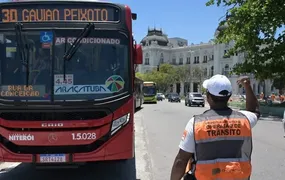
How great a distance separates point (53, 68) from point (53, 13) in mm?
970

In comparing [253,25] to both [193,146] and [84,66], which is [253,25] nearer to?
[84,66]

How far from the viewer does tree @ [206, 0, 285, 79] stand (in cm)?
2561

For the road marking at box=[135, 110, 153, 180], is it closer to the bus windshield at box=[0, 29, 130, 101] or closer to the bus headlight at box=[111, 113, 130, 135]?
the bus headlight at box=[111, 113, 130, 135]

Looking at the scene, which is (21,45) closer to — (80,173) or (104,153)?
(104,153)

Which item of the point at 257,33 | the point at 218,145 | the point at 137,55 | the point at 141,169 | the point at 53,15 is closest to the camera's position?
the point at 218,145

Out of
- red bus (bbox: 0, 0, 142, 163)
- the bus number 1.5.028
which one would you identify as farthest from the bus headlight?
the bus number 1.5.028

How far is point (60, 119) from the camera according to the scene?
20.6 ft

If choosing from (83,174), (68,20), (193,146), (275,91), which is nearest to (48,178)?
(83,174)

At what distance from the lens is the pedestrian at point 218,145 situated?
113 inches

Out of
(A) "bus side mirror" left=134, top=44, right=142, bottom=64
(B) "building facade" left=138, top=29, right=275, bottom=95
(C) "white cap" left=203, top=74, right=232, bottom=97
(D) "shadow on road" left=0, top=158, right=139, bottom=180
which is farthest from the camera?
(B) "building facade" left=138, top=29, right=275, bottom=95

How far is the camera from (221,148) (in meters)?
2.92

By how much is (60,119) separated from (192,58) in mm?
131470

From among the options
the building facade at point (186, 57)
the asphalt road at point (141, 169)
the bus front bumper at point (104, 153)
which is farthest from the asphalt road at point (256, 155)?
the building facade at point (186, 57)

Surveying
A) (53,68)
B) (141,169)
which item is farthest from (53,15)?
(141,169)
